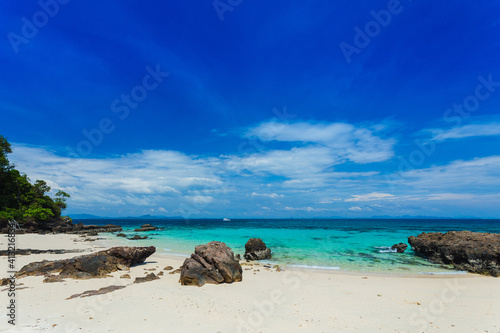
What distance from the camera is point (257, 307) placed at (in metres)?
9.70

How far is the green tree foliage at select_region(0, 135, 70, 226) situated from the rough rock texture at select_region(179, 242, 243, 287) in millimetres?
46794

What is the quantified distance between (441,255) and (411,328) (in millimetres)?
19418

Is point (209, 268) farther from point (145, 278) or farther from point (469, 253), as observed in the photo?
point (469, 253)

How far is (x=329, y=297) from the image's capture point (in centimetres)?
1152

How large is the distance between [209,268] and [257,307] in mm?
4574

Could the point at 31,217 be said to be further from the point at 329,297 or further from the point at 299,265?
the point at 329,297

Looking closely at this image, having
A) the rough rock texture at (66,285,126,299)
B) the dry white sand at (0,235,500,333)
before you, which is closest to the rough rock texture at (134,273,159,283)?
the dry white sand at (0,235,500,333)

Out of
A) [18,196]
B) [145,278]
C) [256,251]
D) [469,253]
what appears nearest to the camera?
[145,278]

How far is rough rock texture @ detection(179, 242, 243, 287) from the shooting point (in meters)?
12.7

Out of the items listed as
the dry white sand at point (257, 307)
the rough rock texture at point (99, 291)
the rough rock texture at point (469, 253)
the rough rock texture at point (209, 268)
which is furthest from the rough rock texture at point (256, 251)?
the rough rock texture at point (469, 253)

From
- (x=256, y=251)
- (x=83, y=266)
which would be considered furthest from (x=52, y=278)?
(x=256, y=251)

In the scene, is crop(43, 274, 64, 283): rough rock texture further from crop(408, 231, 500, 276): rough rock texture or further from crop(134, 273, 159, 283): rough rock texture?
crop(408, 231, 500, 276): rough rock texture

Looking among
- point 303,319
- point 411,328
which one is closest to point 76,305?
point 303,319

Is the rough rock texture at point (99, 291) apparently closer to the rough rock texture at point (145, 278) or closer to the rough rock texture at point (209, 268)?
the rough rock texture at point (145, 278)
